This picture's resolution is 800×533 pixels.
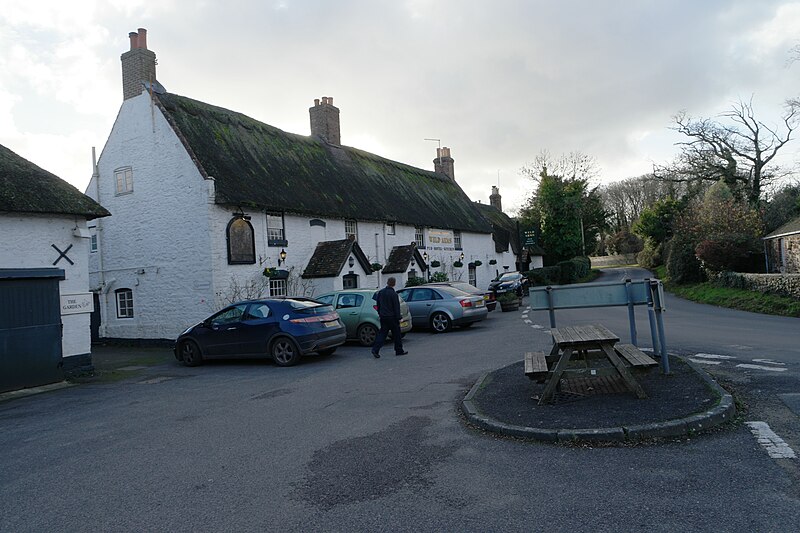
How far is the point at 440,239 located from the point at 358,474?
2625 centimetres

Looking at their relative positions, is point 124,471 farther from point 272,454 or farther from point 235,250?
point 235,250

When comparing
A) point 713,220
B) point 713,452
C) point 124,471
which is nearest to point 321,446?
point 124,471

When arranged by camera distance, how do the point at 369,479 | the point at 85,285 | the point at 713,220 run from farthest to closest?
1. the point at 713,220
2. the point at 85,285
3. the point at 369,479

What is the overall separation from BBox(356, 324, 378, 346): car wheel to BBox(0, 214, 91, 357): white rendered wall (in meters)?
6.65

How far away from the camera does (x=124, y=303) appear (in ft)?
64.3

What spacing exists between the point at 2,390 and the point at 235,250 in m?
8.16

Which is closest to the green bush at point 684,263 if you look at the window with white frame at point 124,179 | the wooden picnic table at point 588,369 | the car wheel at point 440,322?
the car wheel at point 440,322

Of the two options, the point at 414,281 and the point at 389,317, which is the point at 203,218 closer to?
the point at 389,317

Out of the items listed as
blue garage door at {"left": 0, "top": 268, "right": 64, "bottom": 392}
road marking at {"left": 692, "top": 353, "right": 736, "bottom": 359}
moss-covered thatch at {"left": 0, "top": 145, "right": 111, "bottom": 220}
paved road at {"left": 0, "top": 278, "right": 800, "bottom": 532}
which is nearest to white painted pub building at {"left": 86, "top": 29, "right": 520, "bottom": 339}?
moss-covered thatch at {"left": 0, "top": 145, "right": 111, "bottom": 220}

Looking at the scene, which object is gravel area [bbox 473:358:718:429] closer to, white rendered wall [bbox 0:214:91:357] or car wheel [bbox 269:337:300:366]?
car wheel [bbox 269:337:300:366]

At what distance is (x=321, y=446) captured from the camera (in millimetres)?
5832

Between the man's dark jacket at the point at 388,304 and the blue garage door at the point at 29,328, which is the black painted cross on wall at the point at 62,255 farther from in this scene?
the man's dark jacket at the point at 388,304

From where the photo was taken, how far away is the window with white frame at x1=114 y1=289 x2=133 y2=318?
19.4m

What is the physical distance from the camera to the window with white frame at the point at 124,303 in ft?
63.7
